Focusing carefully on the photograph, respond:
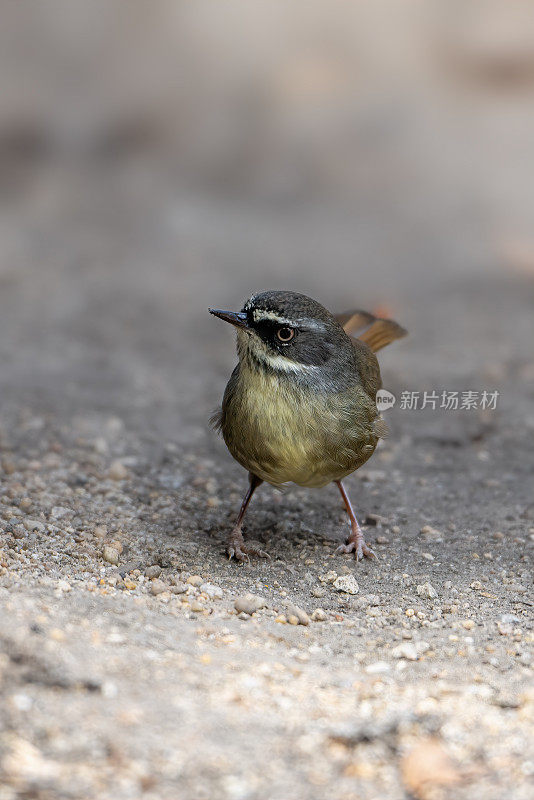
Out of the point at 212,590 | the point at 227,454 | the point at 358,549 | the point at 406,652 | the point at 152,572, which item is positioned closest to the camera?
the point at 406,652

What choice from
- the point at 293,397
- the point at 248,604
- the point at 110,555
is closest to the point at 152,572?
the point at 110,555

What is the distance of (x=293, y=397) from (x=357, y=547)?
3.71 feet

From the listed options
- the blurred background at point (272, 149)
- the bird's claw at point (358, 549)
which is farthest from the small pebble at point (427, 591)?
the blurred background at point (272, 149)

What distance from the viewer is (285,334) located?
14.9 feet

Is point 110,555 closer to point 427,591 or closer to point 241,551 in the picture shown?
point 241,551

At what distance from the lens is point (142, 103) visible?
11414mm

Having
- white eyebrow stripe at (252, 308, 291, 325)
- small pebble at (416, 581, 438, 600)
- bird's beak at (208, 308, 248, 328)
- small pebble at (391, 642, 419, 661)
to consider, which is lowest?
small pebble at (416, 581, 438, 600)

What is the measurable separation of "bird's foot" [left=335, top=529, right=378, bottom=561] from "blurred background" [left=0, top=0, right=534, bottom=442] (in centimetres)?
500

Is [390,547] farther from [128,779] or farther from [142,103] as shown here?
[142,103]

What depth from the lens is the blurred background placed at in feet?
34.7

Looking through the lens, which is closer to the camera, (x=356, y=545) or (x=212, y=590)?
(x=212, y=590)

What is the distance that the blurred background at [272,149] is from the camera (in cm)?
1058

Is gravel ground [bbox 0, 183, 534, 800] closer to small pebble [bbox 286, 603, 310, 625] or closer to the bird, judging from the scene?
small pebble [bbox 286, 603, 310, 625]

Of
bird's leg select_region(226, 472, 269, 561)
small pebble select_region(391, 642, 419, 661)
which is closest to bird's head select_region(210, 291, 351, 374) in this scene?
bird's leg select_region(226, 472, 269, 561)
